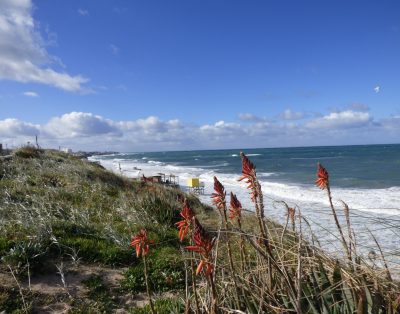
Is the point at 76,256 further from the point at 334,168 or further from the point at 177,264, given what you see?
the point at 334,168

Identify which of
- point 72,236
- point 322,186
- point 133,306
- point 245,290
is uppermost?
point 322,186

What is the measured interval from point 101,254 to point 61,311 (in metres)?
1.61

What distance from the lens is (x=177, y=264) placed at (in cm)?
567

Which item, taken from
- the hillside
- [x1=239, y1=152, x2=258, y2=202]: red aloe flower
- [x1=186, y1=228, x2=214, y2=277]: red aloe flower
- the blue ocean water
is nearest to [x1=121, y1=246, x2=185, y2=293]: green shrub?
the hillside

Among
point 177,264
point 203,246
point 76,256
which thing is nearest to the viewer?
point 203,246

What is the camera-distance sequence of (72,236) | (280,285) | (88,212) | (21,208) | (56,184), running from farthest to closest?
(56,184) → (88,212) → (21,208) → (72,236) → (280,285)

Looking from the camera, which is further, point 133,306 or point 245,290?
point 133,306

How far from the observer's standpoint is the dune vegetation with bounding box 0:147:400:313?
187 centimetres

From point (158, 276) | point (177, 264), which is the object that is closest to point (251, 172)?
point (158, 276)

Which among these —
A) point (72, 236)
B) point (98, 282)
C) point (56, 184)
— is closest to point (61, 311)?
point (98, 282)

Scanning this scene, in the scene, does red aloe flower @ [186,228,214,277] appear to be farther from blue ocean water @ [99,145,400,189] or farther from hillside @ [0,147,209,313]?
blue ocean water @ [99,145,400,189]

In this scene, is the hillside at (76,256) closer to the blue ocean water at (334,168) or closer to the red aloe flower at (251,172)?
the red aloe flower at (251,172)

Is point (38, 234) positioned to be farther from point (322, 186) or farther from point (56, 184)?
point (56, 184)

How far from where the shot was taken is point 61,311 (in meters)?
4.25
